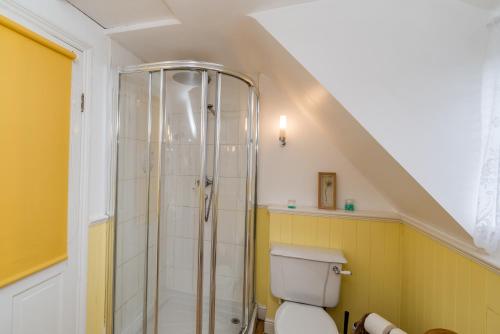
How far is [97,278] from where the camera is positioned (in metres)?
1.39

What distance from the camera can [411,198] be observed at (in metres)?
1.17

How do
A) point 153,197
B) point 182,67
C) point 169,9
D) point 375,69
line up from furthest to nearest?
point 153,197 → point 182,67 → point 169,9 → point 375,69

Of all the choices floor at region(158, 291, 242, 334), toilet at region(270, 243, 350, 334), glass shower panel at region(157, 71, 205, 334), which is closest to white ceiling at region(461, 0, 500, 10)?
glass shower panel at region(157, 71, 205, 334)

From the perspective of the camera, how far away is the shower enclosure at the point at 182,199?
4.59ft

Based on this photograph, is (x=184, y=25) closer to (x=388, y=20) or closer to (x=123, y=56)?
(x=123, y=56)

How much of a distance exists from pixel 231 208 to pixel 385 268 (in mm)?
1261

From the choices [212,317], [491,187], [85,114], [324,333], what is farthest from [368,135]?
[85,114]

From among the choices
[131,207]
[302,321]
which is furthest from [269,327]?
[131,207]

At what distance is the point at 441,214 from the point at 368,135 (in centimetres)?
50

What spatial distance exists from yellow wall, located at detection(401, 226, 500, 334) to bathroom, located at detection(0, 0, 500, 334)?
0.01 metres

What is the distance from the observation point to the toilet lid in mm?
1238

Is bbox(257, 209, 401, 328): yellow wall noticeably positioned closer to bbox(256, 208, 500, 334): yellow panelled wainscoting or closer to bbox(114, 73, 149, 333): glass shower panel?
bbox(256, 208, 500, 334): yellow panelled wainscoting

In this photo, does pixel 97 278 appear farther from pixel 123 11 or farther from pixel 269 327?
pixel 123 11

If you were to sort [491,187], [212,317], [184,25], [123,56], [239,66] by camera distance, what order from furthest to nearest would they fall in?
[239,66] → [123,56] → [212,317] → [184,25] → [491,187]
